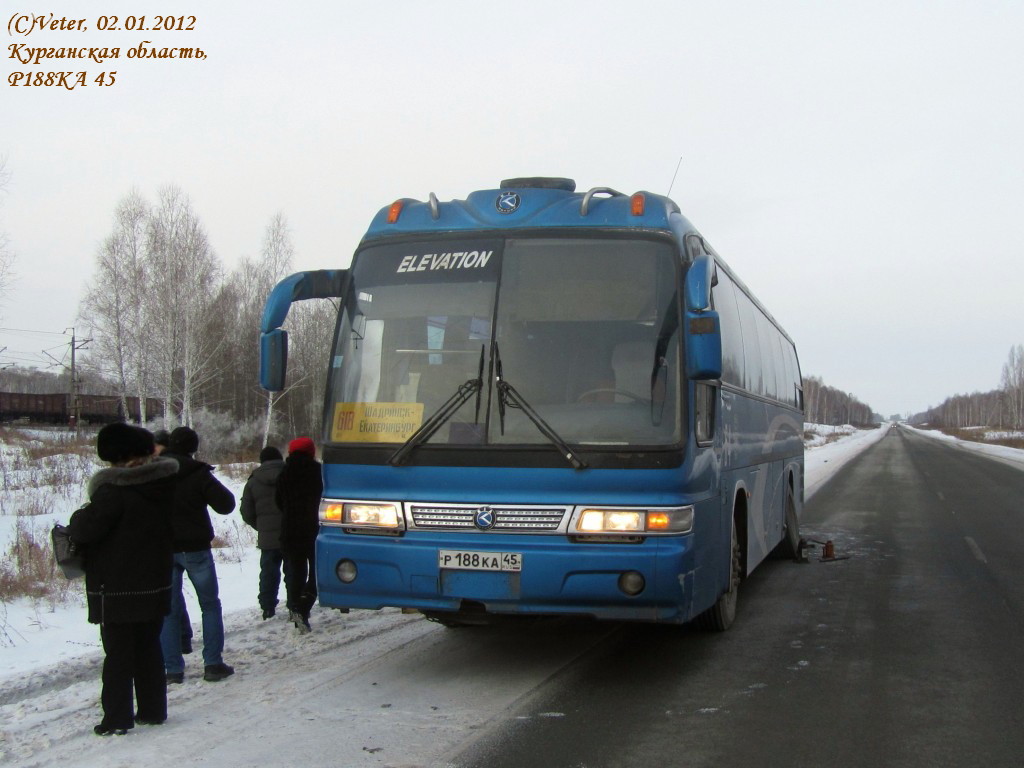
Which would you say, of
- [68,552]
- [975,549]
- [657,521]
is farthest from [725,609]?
[975,549]

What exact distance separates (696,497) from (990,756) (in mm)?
2066

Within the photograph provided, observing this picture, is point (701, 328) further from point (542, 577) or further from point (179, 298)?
point (179, 298)

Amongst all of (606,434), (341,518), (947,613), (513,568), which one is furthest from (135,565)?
(947,613)

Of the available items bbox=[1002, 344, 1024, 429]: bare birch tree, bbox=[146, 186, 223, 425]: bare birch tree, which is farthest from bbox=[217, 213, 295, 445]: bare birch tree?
bbox=[1002, 344, 1024, 429]: bare birch tree

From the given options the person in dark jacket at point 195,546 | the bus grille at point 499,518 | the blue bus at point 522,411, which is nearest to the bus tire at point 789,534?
the blue bus at point 522,411

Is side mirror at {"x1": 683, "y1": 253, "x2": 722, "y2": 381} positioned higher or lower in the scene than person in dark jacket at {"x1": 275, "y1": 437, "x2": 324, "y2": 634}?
higher

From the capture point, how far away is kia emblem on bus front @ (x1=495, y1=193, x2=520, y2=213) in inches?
251

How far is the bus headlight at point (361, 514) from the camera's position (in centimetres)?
588

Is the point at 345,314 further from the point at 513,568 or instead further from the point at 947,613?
the point at 947,613

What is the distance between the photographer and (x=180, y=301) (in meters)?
42.4

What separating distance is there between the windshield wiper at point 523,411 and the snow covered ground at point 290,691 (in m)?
1.44

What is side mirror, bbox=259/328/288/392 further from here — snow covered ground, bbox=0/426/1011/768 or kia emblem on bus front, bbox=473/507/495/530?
snow covered ground, bbox=0/426/1011/768

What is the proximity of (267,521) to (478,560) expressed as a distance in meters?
2.96

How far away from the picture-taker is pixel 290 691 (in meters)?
5.82
